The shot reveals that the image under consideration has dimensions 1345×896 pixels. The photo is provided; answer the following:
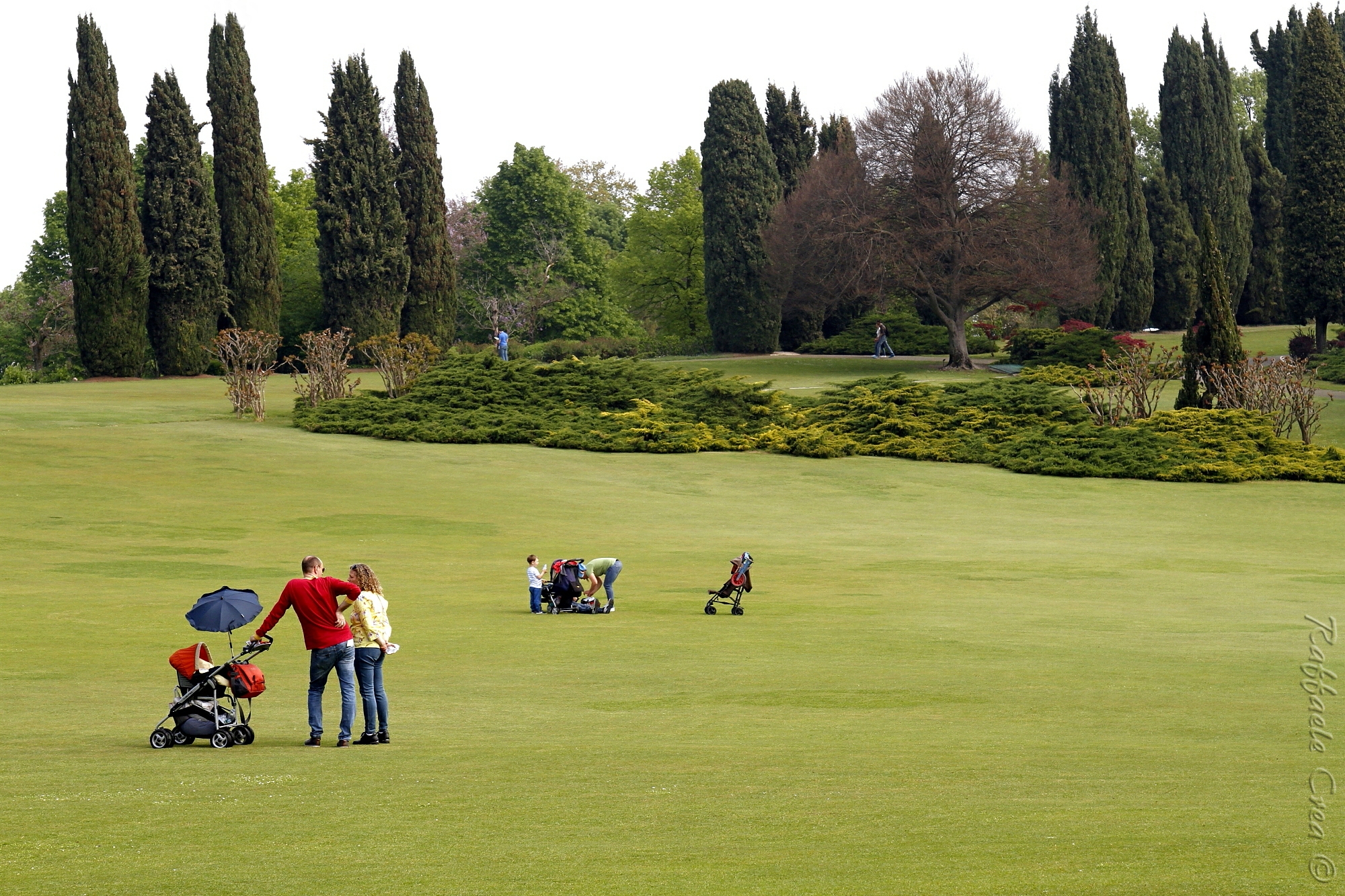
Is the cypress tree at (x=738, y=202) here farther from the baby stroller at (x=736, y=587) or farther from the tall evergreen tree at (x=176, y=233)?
the baby stroller at (x=736, y=587)

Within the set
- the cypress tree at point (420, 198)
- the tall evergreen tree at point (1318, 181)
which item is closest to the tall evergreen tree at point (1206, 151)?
the tall evergreen tree at point (1318, 181)

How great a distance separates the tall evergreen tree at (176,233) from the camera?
63.8 meters

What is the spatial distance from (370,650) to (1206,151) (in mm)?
81229

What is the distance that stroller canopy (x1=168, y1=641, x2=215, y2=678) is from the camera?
37.3ft

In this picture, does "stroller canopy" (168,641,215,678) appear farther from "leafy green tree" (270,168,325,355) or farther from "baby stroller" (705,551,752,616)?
"leafy green tree" (270,168,325,355)

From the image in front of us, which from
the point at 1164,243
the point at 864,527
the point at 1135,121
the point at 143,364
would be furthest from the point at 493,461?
the point at 1135,121

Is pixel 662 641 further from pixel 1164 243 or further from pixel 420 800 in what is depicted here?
pixel 1164 243

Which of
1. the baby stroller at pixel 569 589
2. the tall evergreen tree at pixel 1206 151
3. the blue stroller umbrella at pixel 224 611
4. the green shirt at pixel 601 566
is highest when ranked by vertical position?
the tall evergreen tree at pixel 1206 151

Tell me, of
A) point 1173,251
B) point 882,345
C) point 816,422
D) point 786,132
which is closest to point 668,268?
point 786,132

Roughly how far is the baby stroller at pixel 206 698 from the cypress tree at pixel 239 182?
58.4m

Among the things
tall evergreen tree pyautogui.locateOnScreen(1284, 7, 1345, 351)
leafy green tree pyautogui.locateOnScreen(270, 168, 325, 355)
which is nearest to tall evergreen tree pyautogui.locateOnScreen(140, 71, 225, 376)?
leafy green tree pyautogui.locateOnScreen(270, 168, 325, 355)

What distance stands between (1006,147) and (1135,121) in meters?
66.9

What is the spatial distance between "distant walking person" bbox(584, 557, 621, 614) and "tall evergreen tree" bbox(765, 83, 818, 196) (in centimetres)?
6618

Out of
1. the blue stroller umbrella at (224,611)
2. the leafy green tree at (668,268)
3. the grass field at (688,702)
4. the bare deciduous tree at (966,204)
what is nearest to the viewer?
the grass field at (688,702)
